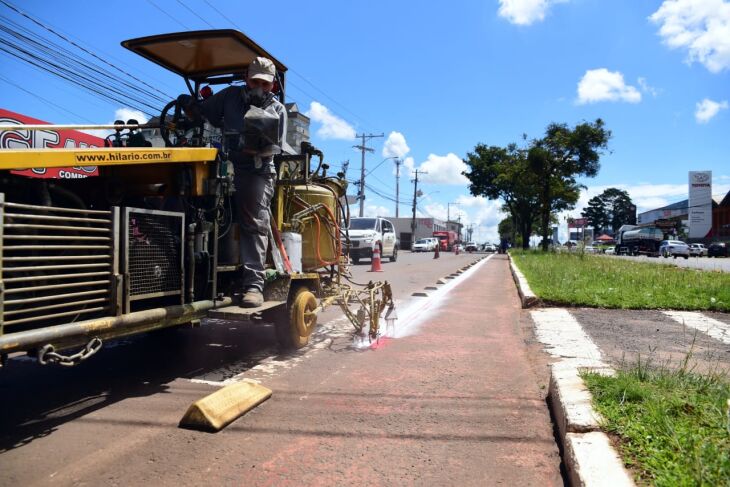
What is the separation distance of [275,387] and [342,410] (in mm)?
730

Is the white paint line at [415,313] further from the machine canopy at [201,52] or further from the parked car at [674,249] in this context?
the parked car at [674,249]

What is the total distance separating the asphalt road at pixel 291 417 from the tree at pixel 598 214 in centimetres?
11575

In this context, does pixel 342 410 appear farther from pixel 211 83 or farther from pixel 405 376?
pixel 211 83

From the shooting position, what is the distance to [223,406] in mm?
3238

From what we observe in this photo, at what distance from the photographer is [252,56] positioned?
5.00m

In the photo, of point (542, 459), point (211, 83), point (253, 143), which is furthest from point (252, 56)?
point (542, 459)

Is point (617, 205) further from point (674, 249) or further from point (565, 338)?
point (565, 338)

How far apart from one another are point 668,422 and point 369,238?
16938 mm

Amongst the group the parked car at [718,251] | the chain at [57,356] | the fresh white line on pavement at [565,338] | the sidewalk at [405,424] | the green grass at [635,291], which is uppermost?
the parked car at [718,251]

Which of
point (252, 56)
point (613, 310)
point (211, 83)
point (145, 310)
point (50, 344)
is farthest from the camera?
point (613, 310)

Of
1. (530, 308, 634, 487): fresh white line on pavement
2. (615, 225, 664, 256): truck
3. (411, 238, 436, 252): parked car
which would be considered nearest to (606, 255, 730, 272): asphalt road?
(530, 308, 634, 487): fresh white line on pavement

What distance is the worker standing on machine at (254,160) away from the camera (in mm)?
4203

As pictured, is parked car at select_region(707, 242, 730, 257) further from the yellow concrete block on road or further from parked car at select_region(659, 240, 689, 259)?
the yellow concrete block on road

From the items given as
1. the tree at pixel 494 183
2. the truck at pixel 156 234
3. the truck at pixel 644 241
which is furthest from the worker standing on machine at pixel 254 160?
the truck at pixel 644 241
